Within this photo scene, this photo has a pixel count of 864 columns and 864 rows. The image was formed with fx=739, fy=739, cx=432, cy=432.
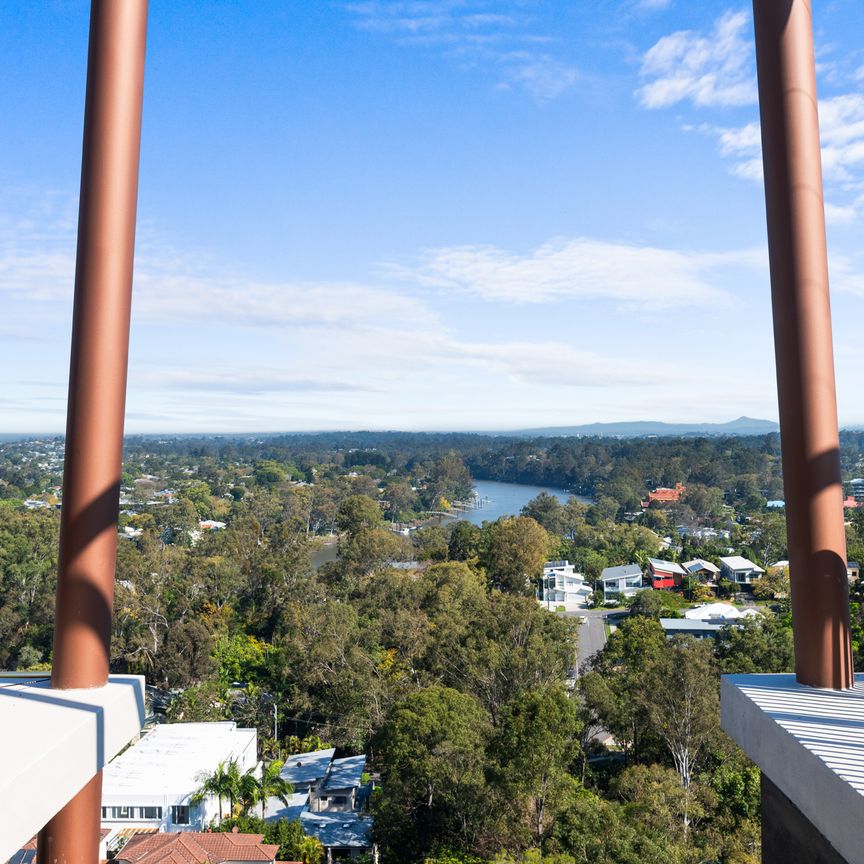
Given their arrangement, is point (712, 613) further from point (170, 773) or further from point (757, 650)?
point (170, 773)

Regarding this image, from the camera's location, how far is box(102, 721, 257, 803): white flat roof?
32.5 feet

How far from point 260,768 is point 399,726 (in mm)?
4182

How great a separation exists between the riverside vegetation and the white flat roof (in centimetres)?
134

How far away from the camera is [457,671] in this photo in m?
11.6

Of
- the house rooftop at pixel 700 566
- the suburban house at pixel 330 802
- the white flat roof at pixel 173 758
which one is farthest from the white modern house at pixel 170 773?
the house rooftop at pixel 700 566

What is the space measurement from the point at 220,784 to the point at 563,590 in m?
15.3

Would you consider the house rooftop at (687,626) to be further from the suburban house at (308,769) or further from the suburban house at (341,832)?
the suburban house at (341,832)

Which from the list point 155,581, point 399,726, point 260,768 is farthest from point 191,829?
point 155,581

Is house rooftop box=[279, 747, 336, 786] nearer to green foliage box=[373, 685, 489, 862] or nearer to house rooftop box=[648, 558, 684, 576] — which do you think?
green foliage box=[373, 685, 489, 862]

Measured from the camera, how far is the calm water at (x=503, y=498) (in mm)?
52188

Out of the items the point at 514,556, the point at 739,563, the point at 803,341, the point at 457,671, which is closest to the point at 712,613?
the point at 514,556

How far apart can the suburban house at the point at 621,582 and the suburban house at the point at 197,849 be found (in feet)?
58.2

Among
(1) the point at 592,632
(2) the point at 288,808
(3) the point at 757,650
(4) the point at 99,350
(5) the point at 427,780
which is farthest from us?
(1) the point at 592,632

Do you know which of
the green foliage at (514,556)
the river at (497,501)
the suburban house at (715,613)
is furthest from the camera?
the river at (497,501)
